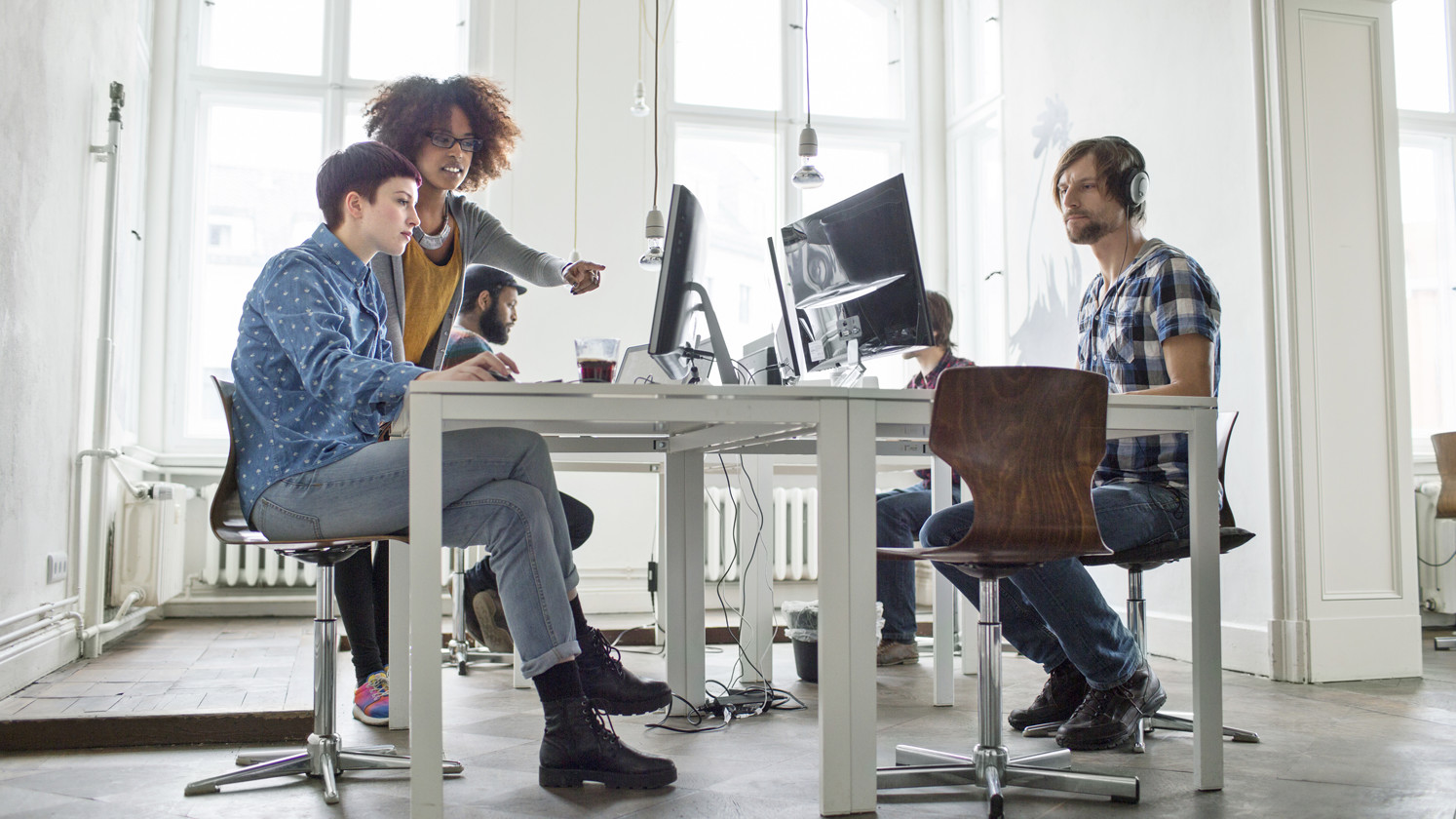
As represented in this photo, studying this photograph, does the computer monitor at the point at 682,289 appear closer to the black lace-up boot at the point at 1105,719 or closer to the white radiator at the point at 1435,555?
the black lace-up boot at the point at 1105,719

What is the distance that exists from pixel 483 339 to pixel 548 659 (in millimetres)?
1890

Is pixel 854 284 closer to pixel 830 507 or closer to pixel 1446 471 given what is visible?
pixel 830 507

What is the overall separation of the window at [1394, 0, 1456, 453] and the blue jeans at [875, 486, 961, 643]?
2.78 meters

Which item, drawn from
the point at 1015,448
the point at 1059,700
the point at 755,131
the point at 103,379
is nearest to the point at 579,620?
the point at 1015,448

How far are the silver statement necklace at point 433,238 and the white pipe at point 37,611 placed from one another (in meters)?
1.35

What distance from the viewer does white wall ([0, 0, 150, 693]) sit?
9.00ft

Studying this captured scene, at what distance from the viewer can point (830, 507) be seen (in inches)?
71.0

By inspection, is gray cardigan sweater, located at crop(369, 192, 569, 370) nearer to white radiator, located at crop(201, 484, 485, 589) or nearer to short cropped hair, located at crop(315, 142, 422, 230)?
short cropped hair, located at crop(315, 142, 422, 230)

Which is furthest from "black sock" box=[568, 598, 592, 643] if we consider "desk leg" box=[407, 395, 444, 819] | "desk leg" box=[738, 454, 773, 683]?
"desk leg" box=[738, 454, 773, 683]

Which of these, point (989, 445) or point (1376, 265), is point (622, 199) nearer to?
point (1376, 265)

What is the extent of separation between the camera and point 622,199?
17.0 feet

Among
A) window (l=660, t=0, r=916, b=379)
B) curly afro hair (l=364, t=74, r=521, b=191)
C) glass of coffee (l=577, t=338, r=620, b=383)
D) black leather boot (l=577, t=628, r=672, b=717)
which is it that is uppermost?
window (l=660, t=0, r=916, b=379)

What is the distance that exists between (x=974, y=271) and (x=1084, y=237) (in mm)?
3196

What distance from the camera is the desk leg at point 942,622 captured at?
9.45ft
